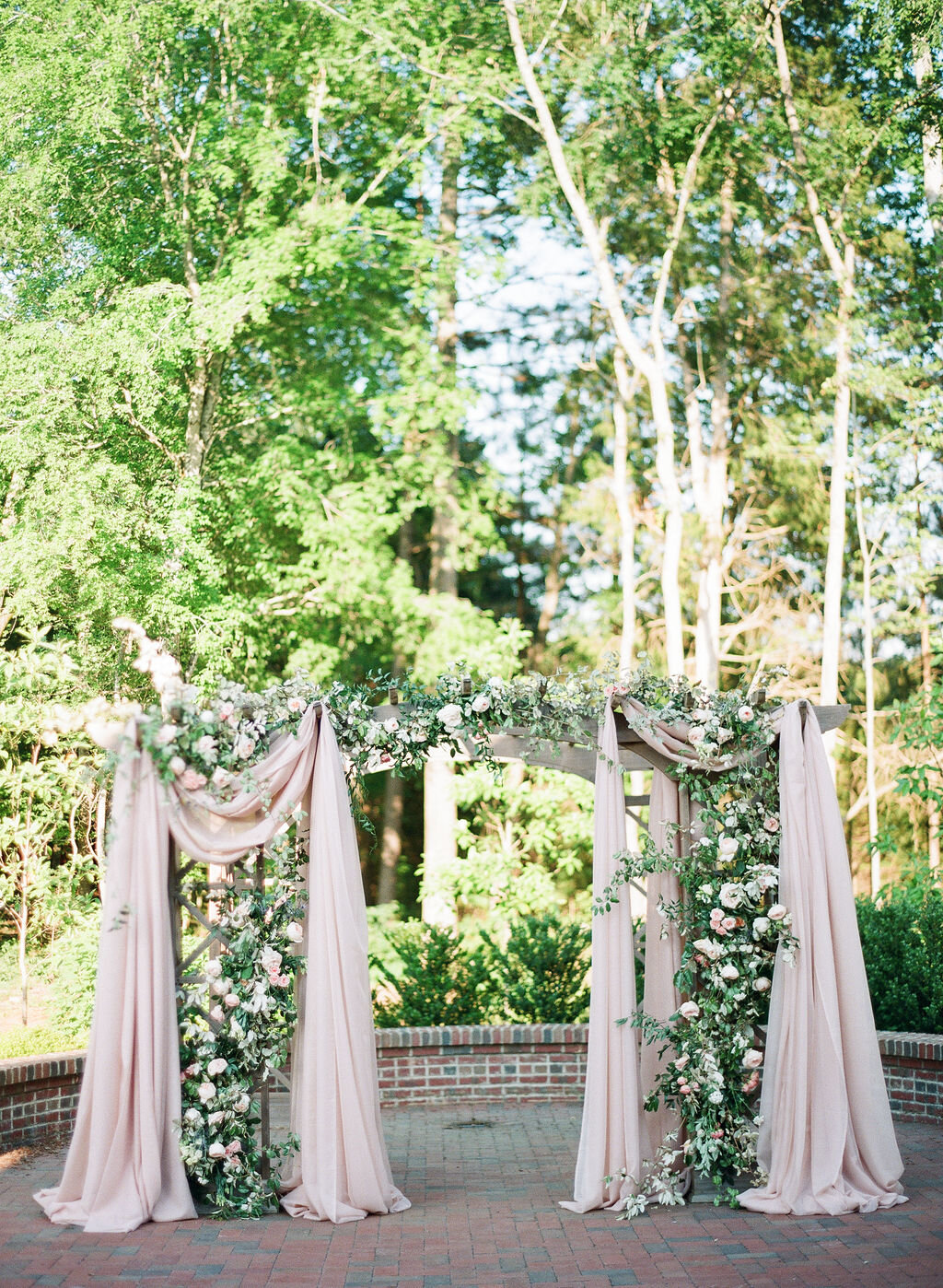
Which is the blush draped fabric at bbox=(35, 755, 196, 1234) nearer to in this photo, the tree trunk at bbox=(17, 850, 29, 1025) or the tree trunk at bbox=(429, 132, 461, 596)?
the tree trunk at bbox=(17, 850, 29, 1025)

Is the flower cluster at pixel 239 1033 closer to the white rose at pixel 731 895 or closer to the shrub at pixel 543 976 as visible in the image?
the white rose at pixel 731 895

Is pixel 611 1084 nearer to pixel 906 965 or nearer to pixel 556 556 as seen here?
pixel 906 965

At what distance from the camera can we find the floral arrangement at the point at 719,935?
21.1 feet

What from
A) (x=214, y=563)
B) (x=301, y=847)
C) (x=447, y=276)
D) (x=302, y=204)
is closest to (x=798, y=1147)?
(x=301, y=847)

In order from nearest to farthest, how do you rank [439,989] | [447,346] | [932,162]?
[439,989]
[932,162]
[447,346]

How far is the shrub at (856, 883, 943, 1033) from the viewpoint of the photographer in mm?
9023

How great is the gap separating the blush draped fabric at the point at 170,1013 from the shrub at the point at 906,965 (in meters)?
4.39

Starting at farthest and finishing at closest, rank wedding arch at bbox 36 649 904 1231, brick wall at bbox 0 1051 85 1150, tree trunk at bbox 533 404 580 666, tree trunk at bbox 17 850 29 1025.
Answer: tree trunk at bbox 533 404 580 666, tree trunk at bbox 17 850 29 1025, brick wall at bbox 0 1051 85 1150, wedding arch at bbox 36 649 904 1231

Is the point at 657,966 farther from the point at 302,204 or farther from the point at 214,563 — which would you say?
the point at 302,204

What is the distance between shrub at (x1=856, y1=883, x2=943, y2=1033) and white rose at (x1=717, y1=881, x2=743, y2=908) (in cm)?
319

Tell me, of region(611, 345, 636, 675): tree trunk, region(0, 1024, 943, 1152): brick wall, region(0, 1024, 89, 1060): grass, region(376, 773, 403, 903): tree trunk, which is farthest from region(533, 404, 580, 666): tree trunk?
region(0, 1024, 89, 1060): grass

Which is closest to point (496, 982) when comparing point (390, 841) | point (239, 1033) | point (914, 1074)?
point (914, 1074)

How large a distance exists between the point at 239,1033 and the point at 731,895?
2.61 meters

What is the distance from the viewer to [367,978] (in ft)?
21.3
